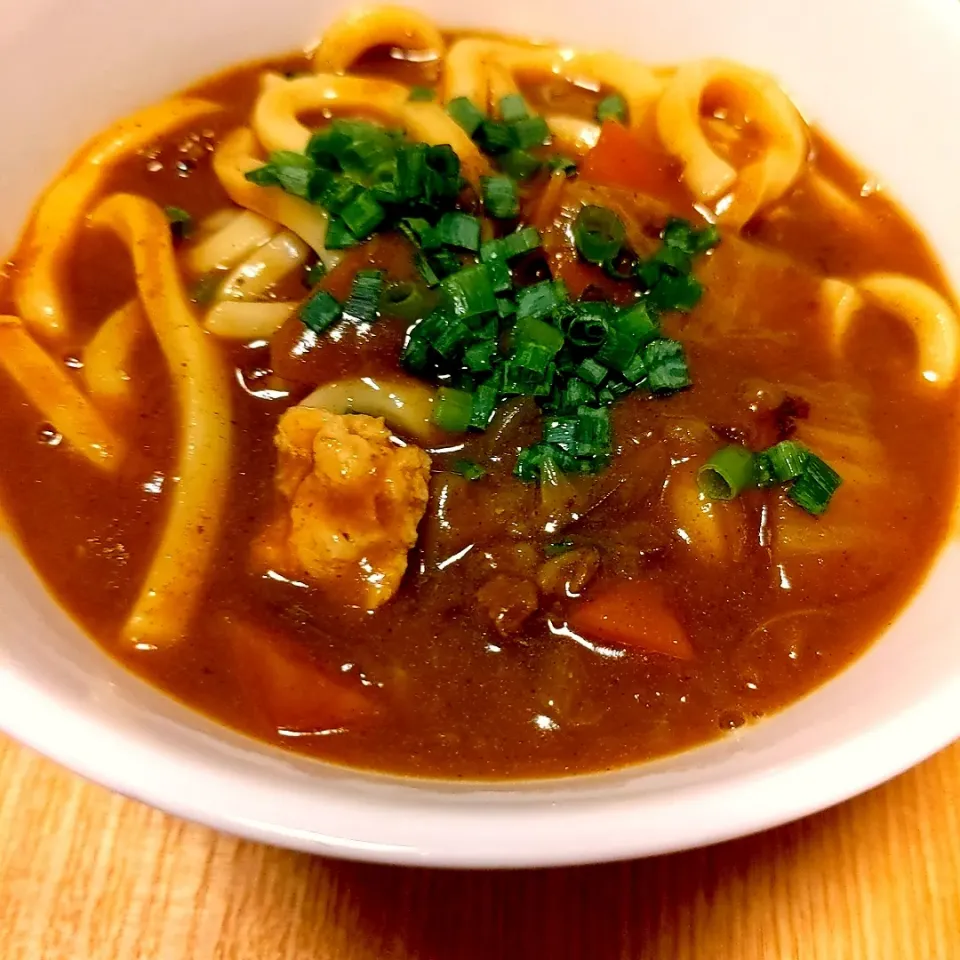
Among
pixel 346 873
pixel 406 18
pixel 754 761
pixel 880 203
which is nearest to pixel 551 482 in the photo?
pixel 754 761

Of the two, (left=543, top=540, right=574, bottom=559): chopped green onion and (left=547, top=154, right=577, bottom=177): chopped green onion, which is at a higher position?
(left=547, top=154, right=577, bottom=177): chopped green onion

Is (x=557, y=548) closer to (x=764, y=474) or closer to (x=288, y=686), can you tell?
(x=764, y=474)

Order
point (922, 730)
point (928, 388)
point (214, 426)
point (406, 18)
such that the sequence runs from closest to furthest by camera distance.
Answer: point (922, 730) < point (214, 426) < point (928, 388) < point (406, 18)

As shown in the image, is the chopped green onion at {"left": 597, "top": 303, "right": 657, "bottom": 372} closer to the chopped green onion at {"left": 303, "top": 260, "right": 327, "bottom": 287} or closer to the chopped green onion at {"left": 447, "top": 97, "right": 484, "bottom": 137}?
the chopped green onion at {"left": 303, "top": 260, "right": 327, "bottom": 287}

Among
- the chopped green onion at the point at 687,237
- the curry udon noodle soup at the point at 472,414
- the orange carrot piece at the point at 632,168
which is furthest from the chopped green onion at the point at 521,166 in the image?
the chopped green onion at the point at 687,237

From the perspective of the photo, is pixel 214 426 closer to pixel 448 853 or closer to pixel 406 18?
pixel 448 853

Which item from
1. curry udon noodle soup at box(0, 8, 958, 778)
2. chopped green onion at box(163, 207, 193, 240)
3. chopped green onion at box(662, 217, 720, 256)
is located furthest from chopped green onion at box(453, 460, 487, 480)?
chopped green onion at box(163, 207, 193, 240)

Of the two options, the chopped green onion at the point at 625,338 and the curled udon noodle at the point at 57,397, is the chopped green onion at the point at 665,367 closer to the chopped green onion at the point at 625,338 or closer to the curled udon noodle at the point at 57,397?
the chopped green onion at the point at 625,338
